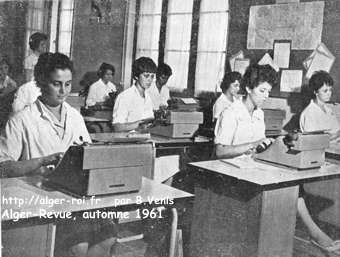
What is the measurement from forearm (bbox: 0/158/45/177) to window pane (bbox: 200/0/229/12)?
3.90 meters

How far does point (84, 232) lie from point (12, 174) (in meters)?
0.44

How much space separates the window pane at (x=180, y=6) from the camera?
577cm

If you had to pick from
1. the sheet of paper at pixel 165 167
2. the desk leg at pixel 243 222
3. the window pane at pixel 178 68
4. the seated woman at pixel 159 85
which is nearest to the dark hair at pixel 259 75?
the desk leg at pixel 243 222

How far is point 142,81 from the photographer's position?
391 cm

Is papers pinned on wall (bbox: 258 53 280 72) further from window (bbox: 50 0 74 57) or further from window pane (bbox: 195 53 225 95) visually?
window (bbox: 50 0 74 57)

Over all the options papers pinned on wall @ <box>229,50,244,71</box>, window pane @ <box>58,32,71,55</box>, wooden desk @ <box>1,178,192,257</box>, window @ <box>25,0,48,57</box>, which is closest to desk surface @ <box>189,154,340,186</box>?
wooden desk @ <box>1,178,192,257</box>

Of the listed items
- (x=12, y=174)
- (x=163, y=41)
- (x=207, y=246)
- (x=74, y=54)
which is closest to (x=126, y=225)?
(x=207, y=246)

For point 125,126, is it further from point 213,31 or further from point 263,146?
point 213,31

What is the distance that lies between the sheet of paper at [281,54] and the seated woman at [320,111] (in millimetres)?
653

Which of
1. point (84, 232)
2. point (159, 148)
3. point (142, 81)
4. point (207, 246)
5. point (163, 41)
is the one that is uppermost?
point (163, 41)

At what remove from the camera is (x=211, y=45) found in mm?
5492

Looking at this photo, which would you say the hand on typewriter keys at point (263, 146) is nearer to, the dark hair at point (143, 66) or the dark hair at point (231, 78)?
the dark hair at point (143, 66)

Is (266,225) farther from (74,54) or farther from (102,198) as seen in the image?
(74,54)

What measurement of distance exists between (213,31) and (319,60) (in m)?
1.58
